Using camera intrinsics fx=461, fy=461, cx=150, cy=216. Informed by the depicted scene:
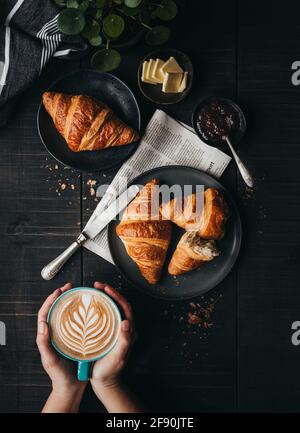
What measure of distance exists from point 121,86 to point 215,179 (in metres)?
0.40

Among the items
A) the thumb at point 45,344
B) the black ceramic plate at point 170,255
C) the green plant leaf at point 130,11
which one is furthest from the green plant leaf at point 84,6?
the thumb at point 45,344

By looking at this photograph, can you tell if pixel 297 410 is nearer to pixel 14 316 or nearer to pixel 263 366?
pixel 263 366

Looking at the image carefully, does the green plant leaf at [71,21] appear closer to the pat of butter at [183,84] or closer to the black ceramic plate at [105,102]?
the black ceramic plate at [105,102]

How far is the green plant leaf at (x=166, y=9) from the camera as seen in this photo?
1.27 metres

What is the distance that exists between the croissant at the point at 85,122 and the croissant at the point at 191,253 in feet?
1.12

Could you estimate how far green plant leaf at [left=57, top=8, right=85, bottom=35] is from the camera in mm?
1212

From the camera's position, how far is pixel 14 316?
1461mm

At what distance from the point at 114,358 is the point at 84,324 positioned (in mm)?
165

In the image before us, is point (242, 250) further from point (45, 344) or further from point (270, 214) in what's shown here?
point (45, 344)

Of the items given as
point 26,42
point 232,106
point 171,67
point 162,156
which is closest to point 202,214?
point 162,156

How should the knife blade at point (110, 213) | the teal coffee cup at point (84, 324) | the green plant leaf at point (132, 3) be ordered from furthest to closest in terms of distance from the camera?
the knife blade at point (110, 213), the teal coffee cup at point (84, 324), the green plant leaf at point (132, 3)

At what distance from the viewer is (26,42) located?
4.35ft

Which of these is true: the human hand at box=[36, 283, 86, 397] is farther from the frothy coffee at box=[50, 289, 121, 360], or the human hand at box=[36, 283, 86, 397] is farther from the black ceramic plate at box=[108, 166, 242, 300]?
the black ceramic plate at box=[108, 166, 242, 300]

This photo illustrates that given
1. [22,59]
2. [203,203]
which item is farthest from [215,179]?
[22,59]
